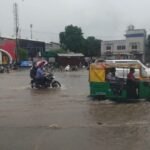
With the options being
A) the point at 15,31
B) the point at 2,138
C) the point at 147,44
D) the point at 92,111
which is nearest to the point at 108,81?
the point at 92,111

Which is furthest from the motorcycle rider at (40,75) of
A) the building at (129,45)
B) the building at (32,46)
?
the building at (129,45)

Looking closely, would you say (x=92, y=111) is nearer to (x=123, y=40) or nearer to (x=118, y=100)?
(x=118, y=100)

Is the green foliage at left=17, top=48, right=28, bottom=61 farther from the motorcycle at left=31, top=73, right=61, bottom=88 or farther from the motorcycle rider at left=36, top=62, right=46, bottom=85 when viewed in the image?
the motorcycle rider at left=36, top=62, right=46, bottom=85

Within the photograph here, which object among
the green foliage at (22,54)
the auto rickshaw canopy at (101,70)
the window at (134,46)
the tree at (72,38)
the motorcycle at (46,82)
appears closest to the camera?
the auto rickshaw canopy at (101,70)

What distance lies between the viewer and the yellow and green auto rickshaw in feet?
58.6

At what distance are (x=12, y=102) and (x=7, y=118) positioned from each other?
4874mm

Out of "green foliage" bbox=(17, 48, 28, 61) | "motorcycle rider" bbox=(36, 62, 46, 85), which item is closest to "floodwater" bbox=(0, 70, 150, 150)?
"motorcycle rider" bbox=(36, 62, 46, 85)

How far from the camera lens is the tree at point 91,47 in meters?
103

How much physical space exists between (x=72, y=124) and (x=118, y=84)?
5632 millimetres

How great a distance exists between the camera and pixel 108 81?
Result: 1816 centimetres

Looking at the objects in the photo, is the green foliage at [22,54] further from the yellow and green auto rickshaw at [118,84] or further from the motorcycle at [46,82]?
the yellow and green auto rickshaw at [118,84]

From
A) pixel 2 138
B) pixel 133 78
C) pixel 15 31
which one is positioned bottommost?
pixel 2 138

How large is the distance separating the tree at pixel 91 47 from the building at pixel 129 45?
1426 mm

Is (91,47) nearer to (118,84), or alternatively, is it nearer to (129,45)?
(129,45)
